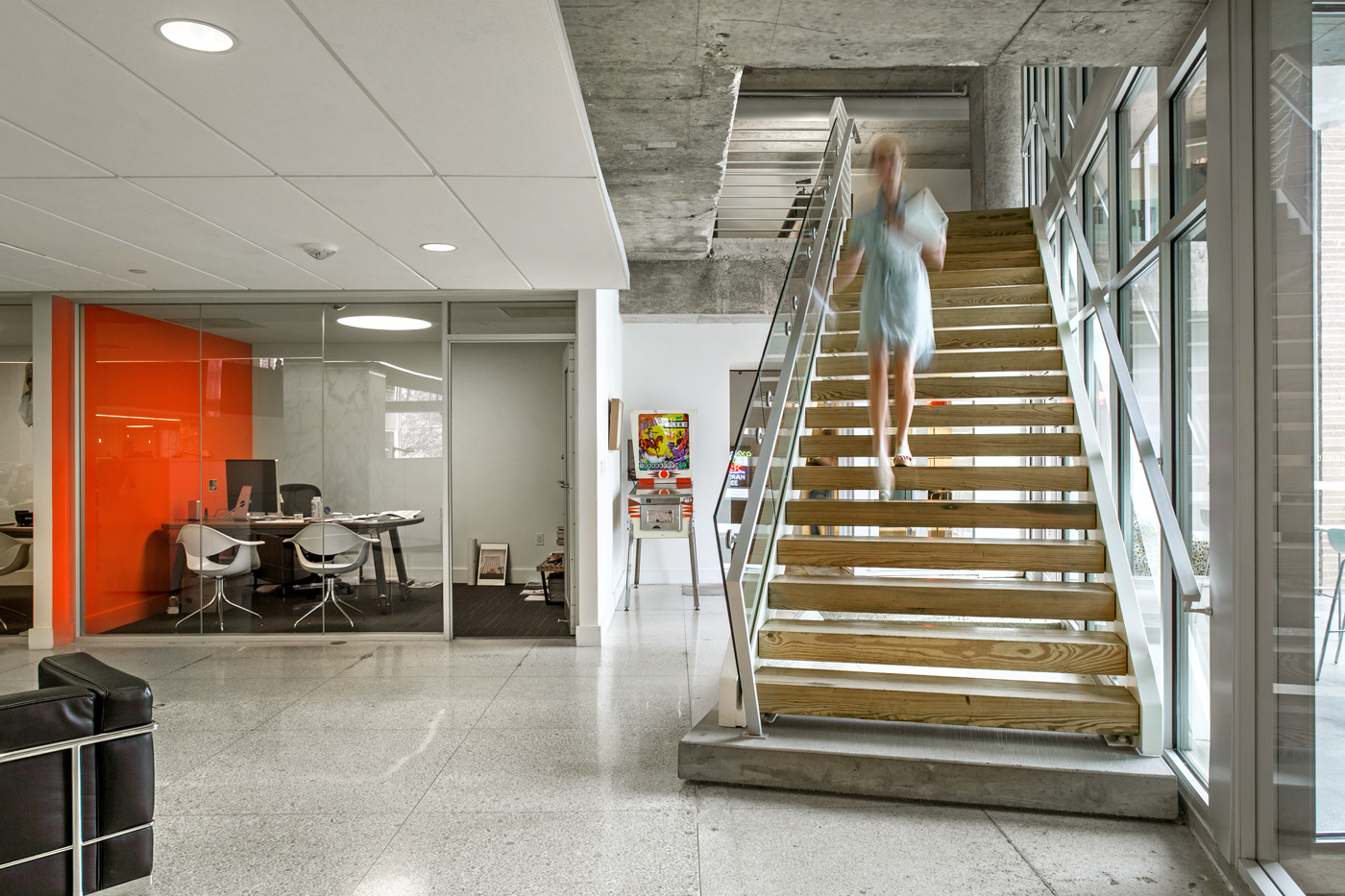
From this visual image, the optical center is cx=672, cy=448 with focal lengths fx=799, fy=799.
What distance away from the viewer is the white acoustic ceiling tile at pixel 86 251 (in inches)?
173

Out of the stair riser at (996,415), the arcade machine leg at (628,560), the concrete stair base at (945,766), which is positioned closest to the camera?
the concrete stair base at (945,766)

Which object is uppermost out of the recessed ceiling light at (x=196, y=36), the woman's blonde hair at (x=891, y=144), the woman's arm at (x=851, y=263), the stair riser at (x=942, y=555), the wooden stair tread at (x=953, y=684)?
the woman's blonde hair at (x=891, y=144)

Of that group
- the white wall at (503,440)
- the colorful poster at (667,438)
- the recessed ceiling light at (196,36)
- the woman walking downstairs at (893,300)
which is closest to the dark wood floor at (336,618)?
the white wall at (503,440)

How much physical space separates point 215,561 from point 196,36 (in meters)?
5.25

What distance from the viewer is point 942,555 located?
4.00 meters

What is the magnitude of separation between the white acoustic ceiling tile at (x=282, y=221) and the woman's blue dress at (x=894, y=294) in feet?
9.48

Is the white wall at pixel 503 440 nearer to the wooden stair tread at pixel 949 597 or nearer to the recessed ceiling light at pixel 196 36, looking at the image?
the wooden stair tread at pixel 949 597

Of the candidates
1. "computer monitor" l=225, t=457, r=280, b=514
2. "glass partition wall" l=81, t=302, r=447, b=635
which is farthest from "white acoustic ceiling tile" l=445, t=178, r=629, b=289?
"computer monitor" l=225, t=457, r=280, b=514

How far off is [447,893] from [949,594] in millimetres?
2533

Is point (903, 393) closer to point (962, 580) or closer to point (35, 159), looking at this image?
point (962, 580)

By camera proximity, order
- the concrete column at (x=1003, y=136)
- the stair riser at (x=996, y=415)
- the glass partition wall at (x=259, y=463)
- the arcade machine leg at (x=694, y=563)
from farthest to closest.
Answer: the arcade machine leg at (x=694, y=563) → the concrete column at (x=1003, y=136) → the glass partition wall at (x=259, y=463) → the stair riser at (x=996, y=415)

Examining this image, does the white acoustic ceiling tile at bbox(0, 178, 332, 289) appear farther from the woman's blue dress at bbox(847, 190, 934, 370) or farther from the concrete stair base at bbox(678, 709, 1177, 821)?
the concrete stair base at bbox(678, 709, 1177, 821)

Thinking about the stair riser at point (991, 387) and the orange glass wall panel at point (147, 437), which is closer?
the stair riser at point (991, 387)

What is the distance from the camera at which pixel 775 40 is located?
319 centimetres
